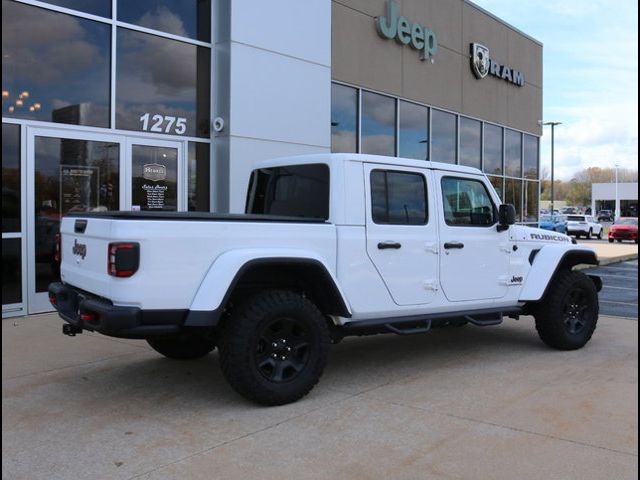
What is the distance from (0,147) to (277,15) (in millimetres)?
5110

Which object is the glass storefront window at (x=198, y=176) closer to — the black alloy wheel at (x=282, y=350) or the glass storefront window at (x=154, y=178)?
the glass storefront window at (x=154, y=178)

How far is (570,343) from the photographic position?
21.3ft

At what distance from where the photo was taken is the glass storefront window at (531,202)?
1981cm

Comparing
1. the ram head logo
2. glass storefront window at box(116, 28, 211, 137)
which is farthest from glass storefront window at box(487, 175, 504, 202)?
glass storefront window at box(116, 28, 211, 137)

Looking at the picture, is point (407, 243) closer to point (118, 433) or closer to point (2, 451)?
point (118, 433)

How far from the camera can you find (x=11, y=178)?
8.02 m

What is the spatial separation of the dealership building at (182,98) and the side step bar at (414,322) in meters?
5.11

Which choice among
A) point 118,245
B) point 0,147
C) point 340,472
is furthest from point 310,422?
point 0,147

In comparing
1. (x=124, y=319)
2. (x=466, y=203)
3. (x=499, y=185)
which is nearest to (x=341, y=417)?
(x=124, y=319)

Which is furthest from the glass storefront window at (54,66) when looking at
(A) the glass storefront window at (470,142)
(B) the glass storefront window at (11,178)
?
(A) the glass storefront window at (470,142)

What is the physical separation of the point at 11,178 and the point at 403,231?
544 centimetres

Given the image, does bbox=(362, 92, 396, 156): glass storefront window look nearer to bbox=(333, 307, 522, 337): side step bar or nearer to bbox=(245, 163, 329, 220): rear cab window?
bbox=(245, 163, 329, 220): rear cab window

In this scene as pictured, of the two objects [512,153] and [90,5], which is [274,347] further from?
[512,153]

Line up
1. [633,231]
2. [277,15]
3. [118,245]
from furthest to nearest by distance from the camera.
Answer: [633,231] → [277,15] → [118,245]
